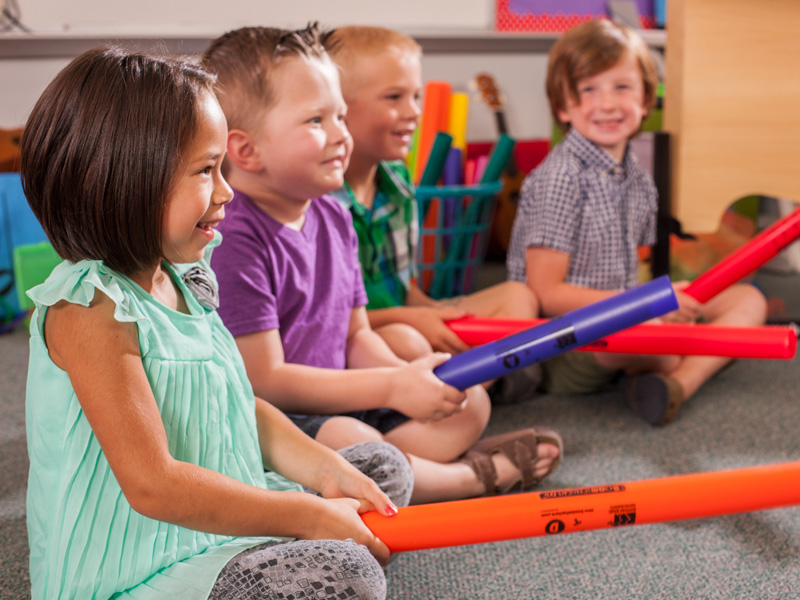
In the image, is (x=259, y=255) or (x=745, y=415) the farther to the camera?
(x=745, y=415)

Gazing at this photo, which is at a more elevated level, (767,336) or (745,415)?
(767,336)

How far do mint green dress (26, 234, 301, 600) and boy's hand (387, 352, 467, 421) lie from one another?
26 centimetres

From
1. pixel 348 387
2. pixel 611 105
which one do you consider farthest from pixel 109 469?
pixel 611 105

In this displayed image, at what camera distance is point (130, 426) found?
0.50 metres

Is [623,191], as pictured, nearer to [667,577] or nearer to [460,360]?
[460,360]

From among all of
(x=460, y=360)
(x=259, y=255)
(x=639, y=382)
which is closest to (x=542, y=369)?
(x=639, y=382)

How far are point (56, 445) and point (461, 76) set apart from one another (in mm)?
1810

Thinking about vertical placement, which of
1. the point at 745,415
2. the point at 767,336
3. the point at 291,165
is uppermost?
the point at 291,165

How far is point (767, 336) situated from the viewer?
2.95 feet

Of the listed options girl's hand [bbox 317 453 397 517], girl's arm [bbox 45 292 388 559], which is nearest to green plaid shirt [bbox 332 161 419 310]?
girl's hand [bbox 317 453 397 517]

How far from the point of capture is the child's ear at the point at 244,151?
0.82 meters

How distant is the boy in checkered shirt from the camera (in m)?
1.17

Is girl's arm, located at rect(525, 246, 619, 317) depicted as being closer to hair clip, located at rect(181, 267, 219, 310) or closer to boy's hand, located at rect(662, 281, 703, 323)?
boy's hand, located at rect(662, 281, 703, 323)

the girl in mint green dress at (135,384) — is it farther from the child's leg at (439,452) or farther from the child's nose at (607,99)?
the child's nose at (607,99)
